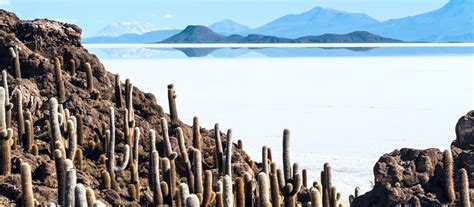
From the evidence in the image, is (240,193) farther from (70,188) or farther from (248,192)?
(70,188)

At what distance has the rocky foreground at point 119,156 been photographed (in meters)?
10.6

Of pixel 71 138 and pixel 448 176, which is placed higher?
pixel 71 138

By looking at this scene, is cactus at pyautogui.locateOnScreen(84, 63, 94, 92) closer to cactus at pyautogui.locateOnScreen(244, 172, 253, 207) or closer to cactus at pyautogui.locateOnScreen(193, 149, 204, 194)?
cactus at pyautogui.locateOnScreen(193, 149, 204, 194)

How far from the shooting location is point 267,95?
48719mm

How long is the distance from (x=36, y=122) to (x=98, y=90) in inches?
80.5

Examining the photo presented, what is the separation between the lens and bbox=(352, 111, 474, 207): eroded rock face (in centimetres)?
1053

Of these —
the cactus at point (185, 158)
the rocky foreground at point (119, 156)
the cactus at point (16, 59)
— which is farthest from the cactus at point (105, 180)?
the cactus at point (16, 59)

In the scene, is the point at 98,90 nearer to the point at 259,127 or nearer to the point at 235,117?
the point at 259,127

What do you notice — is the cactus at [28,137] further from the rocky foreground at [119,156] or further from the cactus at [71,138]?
the cactus at [71,138]

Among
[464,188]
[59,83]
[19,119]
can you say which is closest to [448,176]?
[464,188]

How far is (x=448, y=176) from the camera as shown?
1052cm

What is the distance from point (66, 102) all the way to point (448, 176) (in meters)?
6.81


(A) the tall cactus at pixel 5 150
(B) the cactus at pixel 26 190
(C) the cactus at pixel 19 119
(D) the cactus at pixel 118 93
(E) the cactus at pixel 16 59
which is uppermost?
(E) the cactus at pixel 16 59

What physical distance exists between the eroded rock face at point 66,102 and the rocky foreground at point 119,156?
0.8 inches
